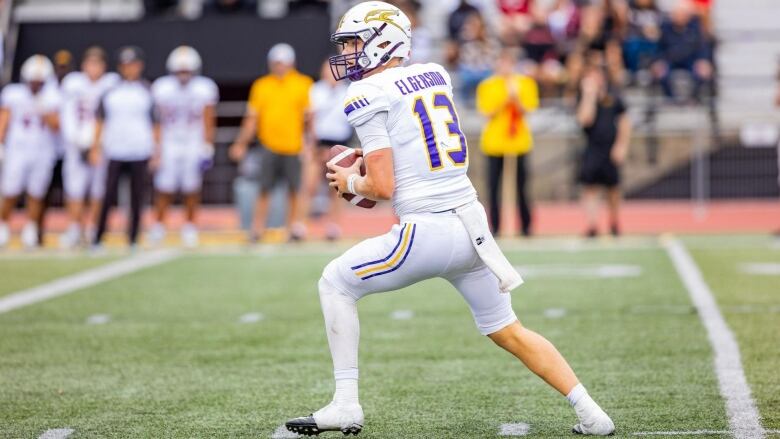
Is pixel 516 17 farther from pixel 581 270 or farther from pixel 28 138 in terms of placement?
pixel 581 270

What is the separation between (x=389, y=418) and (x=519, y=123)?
9.79 metres

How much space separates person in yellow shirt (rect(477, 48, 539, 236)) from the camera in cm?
1507

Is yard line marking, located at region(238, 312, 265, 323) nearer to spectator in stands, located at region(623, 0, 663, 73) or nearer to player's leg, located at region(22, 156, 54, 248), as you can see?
player's leg, located at region(22, 156, 54, 248)

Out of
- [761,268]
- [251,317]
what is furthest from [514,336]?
[761,268]

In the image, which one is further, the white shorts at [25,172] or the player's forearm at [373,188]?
the white shorts at [25,172]

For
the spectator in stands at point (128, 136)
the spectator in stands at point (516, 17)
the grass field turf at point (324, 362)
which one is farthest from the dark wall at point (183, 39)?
the grass field turf at point (324, 362)

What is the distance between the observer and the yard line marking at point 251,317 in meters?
9.16

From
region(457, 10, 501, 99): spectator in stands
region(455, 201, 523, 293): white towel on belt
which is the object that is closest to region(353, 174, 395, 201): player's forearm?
region(455, 201, 523, 293): white towel on belt

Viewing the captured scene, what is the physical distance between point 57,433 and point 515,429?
182cm

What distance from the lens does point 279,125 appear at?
50.3 ft

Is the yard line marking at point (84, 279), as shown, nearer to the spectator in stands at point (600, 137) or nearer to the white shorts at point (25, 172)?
the white shorts at point (25, 172)

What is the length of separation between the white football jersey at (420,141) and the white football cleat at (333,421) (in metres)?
0.77

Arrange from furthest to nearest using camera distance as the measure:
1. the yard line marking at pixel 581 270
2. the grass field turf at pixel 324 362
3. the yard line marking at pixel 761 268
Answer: the yard line marking at pixel 581 270
the yard line marking at pixel 761 268
the grass field turf at pixel 324 362

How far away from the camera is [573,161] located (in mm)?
19734
